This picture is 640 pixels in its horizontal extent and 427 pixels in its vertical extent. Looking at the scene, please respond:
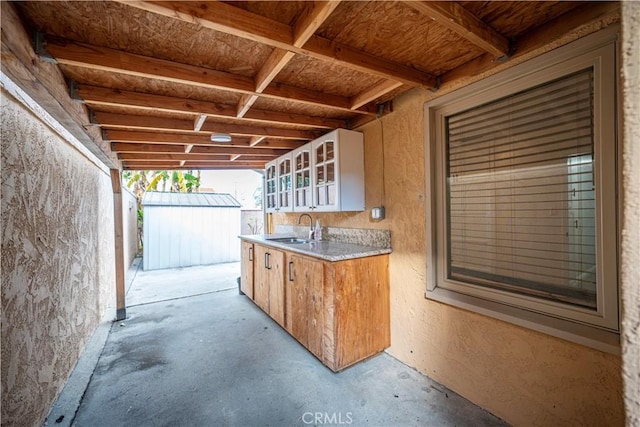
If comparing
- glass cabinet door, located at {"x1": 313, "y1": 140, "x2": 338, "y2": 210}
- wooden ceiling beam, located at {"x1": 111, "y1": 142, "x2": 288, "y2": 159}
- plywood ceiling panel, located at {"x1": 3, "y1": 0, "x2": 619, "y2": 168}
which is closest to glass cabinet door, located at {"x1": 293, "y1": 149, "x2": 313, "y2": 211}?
glass cabinet door, located at {"x1": 313, "y1": 140, "x2": 338, "y2": 210}

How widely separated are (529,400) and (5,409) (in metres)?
2.82

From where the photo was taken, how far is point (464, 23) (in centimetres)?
132

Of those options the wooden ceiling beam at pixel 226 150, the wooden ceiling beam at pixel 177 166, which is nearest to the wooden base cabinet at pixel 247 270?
the wooden ceiling beam at pixel 226 150

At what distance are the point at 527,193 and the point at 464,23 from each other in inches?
41.3

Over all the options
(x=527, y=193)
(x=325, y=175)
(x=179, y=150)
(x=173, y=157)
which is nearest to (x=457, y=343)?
(x=527, y=193)

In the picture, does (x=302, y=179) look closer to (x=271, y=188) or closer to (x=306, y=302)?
(x=271, y=188)

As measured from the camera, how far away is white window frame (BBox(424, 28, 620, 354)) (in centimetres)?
129

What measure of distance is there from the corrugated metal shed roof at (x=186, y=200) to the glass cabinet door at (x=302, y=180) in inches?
189

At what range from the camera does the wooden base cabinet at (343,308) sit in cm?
220

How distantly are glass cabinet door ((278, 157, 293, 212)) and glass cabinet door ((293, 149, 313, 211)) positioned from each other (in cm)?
19

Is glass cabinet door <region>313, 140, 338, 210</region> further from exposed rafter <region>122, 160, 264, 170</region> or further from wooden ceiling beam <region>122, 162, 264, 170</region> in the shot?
wooden ceiling beam <region>122, 162, 264, 170</region>

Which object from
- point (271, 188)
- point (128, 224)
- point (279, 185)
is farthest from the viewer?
point (128, 224)

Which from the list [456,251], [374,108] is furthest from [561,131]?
[374,108]

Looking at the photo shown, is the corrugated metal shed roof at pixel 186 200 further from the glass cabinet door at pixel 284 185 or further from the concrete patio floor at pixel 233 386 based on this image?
the concrete patio floor at pixel 233 386
